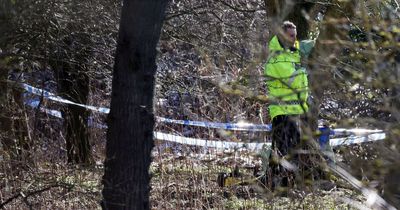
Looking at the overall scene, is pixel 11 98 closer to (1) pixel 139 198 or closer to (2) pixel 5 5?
(2) pixel 5 5

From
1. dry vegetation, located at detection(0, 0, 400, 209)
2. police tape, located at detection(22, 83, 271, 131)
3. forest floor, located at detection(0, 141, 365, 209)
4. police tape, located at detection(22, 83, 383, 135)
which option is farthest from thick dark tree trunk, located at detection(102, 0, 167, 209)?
police tape, located at detection(22, 83, 271, 131)

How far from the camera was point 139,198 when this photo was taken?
5117 millimetres

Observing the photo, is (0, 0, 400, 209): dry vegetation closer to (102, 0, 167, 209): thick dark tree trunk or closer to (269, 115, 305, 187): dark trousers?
(269, 115, 305, 187): dark trousers

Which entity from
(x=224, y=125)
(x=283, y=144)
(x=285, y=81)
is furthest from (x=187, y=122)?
(x=285, y=81)

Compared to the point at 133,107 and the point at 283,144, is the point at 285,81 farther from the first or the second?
the point at 283,144

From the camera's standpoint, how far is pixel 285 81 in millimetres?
3850

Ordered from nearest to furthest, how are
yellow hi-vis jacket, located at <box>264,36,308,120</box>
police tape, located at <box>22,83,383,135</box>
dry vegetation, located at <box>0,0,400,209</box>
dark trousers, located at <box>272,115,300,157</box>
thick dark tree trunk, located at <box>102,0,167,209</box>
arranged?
yellow hi-vis jacket, located at <box>264,36,308,120</box>, police tape, located at <box>22,83,383,135</box>, dry vegetation, located at <box>0,0,400,209</box>, thick dark tree trunk, located at <box>102,0,167,209</box>, dark trousers, located at <box>272,115,300,157</box>

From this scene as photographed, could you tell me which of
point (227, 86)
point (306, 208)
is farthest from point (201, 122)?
point (227, 86)

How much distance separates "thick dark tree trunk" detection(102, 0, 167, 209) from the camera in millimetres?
4906

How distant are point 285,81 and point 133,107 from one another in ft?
4.54

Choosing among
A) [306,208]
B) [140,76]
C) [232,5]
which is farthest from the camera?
[232,5]

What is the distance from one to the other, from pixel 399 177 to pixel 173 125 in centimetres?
668

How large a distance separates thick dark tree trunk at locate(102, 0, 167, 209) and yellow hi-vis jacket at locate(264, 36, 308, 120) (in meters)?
→ 0.74

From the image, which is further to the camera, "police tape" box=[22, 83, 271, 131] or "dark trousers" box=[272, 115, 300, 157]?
"dark trousers" box=[272, 115, 300, 157]
